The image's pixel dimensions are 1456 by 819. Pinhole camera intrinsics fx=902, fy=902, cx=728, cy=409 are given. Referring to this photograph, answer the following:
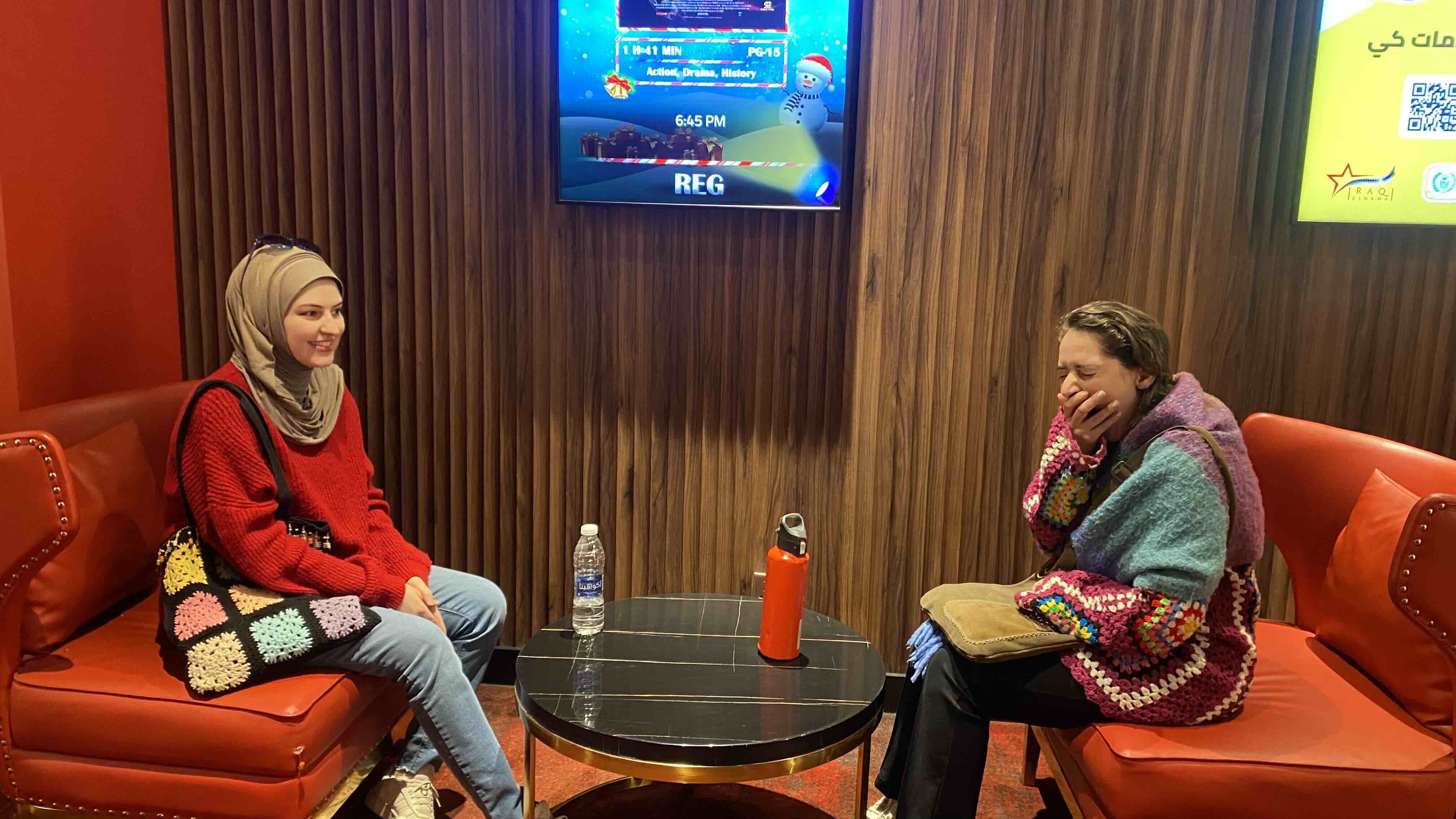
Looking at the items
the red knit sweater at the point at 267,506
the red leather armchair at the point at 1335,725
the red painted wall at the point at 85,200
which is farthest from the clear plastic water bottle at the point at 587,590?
the red painted wall at the point at 85,200

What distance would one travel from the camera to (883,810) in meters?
2.11

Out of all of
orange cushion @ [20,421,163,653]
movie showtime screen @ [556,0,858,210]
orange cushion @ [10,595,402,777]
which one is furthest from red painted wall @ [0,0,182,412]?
movie showtime screen @ [556,0,858,210]

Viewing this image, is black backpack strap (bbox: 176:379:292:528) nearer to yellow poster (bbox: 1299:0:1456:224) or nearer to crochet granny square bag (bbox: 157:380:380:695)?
crochet granny square bag (bbox: 157:380:380:695)

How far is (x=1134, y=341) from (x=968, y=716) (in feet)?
2.77

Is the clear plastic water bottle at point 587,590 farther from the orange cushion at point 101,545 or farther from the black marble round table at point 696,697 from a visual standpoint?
the orange cushion at point 101,545

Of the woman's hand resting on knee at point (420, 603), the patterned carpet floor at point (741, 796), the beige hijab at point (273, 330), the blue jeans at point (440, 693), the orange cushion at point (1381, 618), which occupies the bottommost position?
the patterned carpet floor at point (741, 796)

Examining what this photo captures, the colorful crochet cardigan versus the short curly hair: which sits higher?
the short curly hair

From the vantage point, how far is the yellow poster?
2326 millimetres

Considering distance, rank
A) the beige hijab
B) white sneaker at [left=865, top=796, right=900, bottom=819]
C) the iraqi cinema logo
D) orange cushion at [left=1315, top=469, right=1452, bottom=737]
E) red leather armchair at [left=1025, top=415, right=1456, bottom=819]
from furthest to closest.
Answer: the iraqi cinema logo, white sneaker at [left=865, top=796, right=900, bottom=819], the beige hijab, orange cushion at [left=1315, top=469, right=1452, bottom=737], red leather armchair at [left=1025, top=415, right=1456, bottom=819]

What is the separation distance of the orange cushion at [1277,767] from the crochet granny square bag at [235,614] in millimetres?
1517

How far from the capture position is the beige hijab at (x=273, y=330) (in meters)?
1.97

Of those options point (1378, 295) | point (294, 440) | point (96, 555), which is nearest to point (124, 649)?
point (96, 555)

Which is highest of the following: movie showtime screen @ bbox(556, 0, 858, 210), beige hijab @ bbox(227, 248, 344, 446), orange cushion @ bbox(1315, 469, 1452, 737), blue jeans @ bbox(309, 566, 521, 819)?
movie showtime screen @ bbox(556, 0, 858, 210)

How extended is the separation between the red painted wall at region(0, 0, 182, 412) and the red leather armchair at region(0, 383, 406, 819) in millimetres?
447
